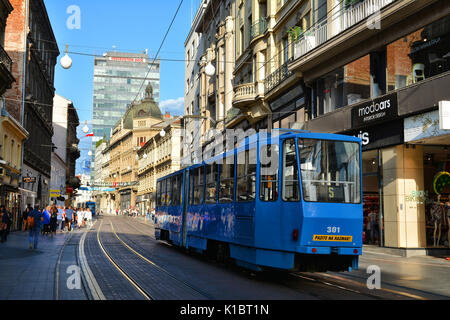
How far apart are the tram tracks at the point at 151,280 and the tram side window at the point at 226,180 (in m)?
2.44

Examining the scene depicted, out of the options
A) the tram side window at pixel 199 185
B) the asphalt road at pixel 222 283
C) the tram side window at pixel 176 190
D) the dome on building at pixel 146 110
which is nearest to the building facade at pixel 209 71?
the tram side window at pixel 176 190

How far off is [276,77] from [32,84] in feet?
65.4

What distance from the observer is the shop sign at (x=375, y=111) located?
59.1 feet

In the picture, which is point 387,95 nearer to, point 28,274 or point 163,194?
point 163,194

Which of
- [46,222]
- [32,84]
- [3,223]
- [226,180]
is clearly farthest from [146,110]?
[226,180]

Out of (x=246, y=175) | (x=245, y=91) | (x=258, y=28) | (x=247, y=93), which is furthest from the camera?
(x=258, y=28)

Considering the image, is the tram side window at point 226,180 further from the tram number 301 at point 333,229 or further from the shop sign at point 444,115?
the shop sign at point 444,115

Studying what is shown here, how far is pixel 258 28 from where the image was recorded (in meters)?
31.3

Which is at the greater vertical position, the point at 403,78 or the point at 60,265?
the point at 403,78

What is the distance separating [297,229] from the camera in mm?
10430

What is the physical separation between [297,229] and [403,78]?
9.85 m
